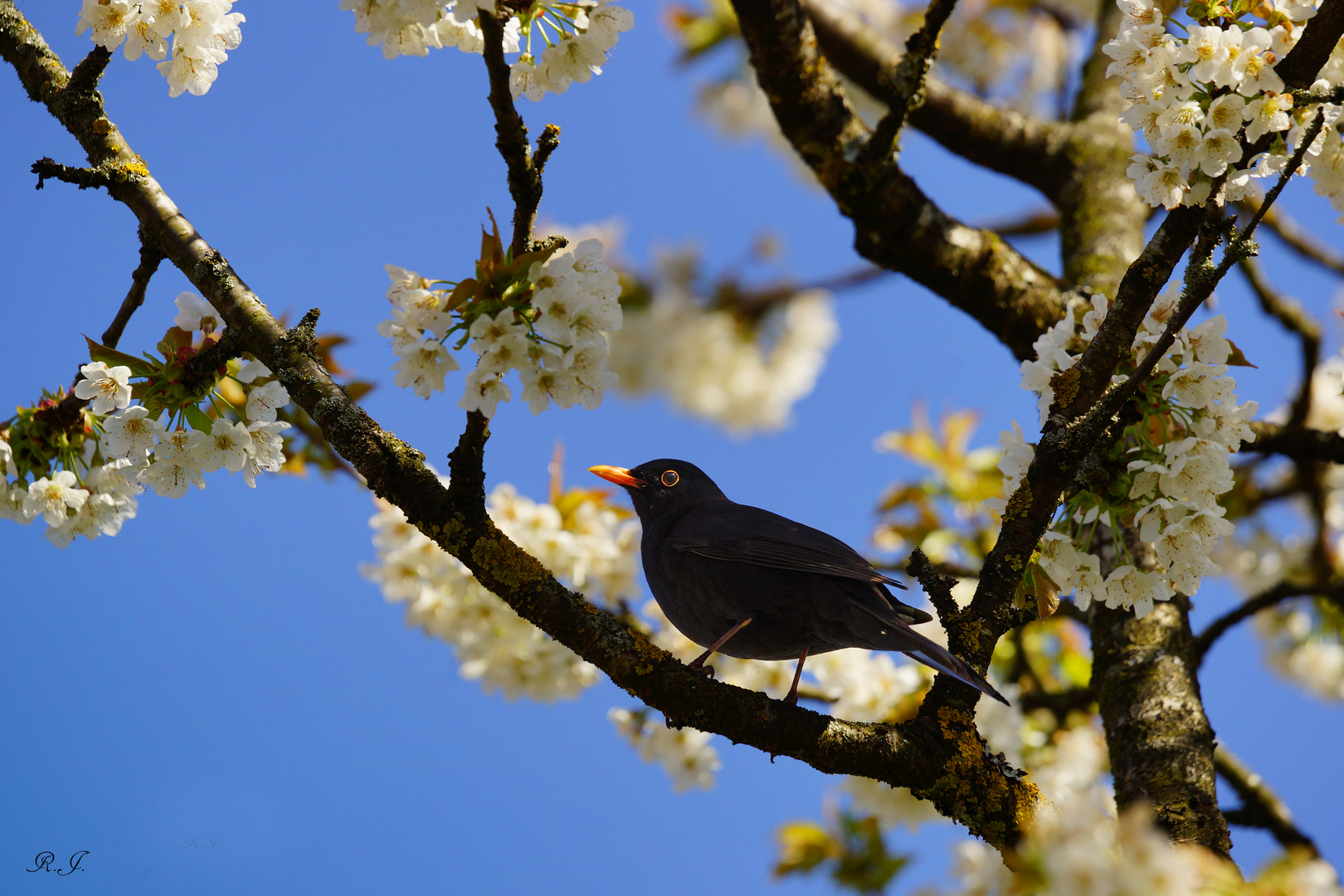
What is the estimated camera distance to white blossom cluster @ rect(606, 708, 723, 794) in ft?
14.5

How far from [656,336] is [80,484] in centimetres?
533

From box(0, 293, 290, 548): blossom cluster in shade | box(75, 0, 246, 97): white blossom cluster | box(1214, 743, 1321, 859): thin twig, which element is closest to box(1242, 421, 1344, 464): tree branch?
box(1214, 743, 1321, 859): thin twig

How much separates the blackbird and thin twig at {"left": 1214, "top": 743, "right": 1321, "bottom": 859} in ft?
6.48

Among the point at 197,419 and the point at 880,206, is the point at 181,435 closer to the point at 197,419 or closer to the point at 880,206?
the point at 197,419

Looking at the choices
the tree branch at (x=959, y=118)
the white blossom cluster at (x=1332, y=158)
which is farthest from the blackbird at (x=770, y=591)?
the tree branch at (x=959, y=118)

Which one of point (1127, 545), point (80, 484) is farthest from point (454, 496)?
point (1127, 545)

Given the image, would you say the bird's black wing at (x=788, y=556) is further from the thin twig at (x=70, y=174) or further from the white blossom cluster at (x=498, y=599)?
the thin twig at (x=70, y=174)

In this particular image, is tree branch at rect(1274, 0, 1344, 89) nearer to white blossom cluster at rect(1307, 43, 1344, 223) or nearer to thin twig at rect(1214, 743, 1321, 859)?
→ white blossom cluster at rect(1307, 43, 1344, 223)

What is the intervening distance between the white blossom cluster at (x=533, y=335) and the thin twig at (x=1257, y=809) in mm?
3306

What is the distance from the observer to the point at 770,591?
3.04 m

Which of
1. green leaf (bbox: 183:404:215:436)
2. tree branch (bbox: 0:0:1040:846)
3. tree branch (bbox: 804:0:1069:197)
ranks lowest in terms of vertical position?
tree branch (bbox: 0:0:1040:846)

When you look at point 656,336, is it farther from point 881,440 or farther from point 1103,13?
point 1103,13

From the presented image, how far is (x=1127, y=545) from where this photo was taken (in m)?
3.45

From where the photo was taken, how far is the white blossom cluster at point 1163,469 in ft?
8.09
